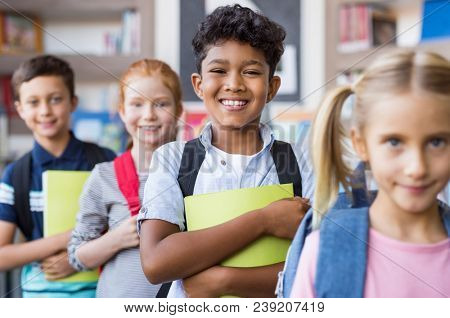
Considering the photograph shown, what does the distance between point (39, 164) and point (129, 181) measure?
15 centimetres

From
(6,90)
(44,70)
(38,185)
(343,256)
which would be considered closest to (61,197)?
(38,185)

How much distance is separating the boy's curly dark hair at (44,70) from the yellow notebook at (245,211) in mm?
292

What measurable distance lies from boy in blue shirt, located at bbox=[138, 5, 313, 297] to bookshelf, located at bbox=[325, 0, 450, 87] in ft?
0.22

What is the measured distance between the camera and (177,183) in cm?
52

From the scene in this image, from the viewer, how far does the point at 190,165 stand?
1.70 ft

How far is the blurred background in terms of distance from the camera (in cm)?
53

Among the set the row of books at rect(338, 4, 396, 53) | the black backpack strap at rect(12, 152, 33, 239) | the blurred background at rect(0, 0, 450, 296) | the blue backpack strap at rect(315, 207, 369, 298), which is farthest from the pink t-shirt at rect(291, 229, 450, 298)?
the black backpack strap at rect(12, 152, 33, 239)

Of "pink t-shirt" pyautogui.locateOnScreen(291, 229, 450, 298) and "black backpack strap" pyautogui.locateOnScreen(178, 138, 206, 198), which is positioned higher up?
"black backpack strap" pyautogui.locateOnScreen(178, 138, 206, 198)

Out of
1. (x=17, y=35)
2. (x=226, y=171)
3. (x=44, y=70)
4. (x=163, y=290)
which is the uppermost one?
(x=17, y=35)

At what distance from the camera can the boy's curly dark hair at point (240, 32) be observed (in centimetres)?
50

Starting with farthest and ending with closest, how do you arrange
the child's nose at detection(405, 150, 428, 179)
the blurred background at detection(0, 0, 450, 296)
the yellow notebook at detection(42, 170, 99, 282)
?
the yellow notebook at detection(42, 170, 99, 282) → the blurred background at detection(0, 0, 450, 296) → the child's nose at detection(405, 150, 428, 179)

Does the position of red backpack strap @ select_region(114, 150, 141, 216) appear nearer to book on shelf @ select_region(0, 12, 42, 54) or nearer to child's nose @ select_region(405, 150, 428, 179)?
child's nose @ select_region(405, 150, 428, 179)

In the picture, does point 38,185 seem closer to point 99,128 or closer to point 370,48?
point 99,128
